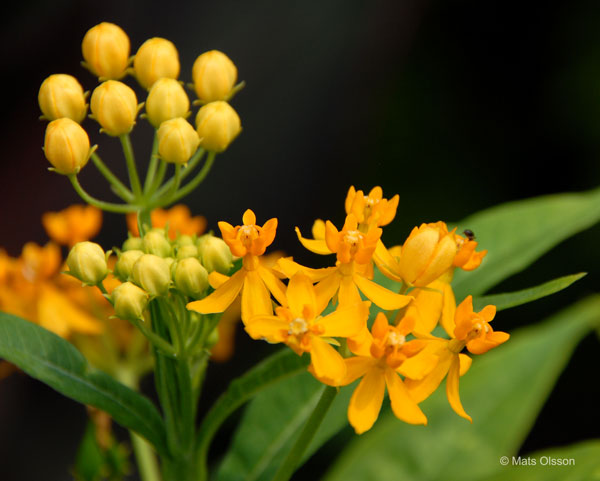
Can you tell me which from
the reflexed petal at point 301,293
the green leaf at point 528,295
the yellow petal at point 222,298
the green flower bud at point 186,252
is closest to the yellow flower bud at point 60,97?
the green flower bud at point 186,252

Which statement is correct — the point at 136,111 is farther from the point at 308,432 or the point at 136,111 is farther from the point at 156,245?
the point at 308,432

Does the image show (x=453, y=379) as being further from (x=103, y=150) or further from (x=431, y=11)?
(x=431, y=11)

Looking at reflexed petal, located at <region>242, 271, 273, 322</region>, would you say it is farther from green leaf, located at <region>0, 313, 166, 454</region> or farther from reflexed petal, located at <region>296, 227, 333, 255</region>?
green leaf, located at <region>0, 313, 166, 454</region>

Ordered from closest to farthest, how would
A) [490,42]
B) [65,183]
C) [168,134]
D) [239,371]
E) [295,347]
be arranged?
[295,347] < [168,134] < [65,183] < [239,371] < [490,42]

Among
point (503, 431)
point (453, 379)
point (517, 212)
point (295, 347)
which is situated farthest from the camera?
point (503, 431)

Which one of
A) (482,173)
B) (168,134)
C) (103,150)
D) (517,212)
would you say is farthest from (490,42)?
(168,134)
